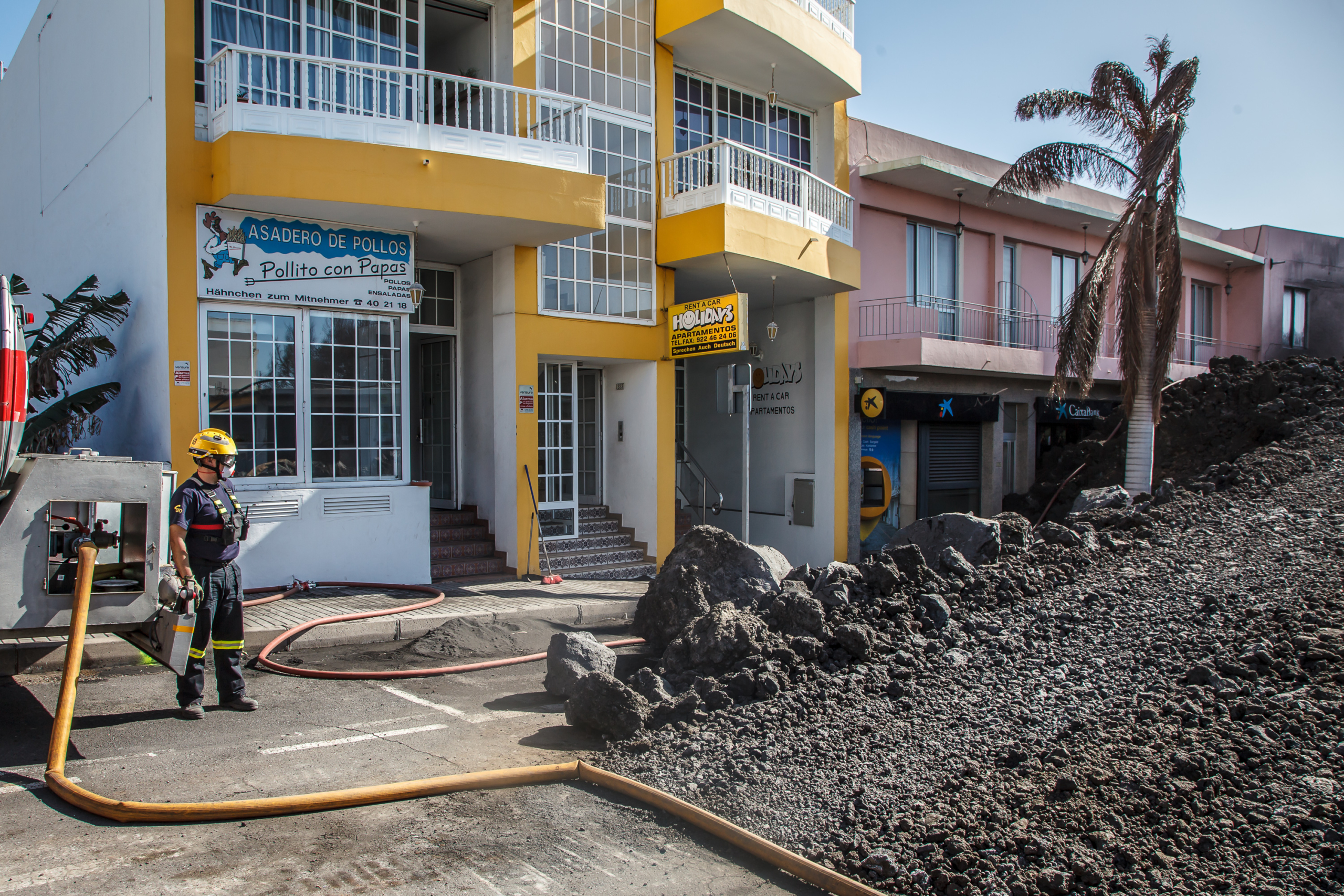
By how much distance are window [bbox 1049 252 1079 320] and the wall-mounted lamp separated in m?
8.21

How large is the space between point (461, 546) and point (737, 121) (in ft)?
29.2

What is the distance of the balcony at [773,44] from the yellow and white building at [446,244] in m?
0.05

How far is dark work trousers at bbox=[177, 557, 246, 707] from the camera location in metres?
6.10

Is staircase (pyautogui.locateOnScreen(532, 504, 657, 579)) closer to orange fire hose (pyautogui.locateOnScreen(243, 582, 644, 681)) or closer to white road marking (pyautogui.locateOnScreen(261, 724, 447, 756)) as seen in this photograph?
orange fire hose (pyautogui.locateOnScreen(243, 582, 644, 681))

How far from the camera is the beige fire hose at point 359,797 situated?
4059mm

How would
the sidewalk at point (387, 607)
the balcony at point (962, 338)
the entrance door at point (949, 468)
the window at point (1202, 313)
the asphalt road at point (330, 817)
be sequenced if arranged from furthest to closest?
1. the window at point (1202, 313)
2. the entrance door at point (949, 468)
3. the balcony at point (962, 338)
4. the sidewalk at point (387, 607)
5. the asphalt road at point (330, 817)

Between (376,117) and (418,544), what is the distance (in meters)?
5.09

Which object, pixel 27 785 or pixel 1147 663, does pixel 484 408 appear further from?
pixel 1147 663

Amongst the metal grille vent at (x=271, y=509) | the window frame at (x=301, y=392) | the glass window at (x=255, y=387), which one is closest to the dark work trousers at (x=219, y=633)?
the metal grille vent at (x=271, y=509)

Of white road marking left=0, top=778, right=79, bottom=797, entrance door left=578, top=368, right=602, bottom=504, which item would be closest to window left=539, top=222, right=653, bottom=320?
entrance door left=578, top=368, right=602, bottom=504

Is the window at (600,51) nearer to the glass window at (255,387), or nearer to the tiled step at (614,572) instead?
the glass window at (255,387)

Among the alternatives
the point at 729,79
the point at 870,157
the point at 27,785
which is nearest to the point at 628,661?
the point at 27,785

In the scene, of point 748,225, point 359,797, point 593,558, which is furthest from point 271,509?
point 748,225

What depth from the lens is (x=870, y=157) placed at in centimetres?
1802
